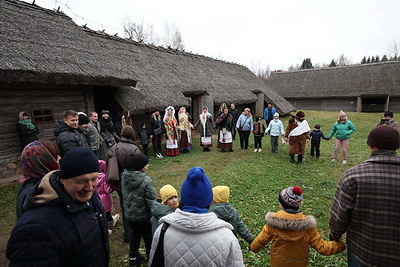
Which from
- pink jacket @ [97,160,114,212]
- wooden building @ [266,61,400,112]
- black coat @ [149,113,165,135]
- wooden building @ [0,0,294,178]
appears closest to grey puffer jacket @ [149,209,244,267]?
pink jacket @ [97,160,114,212]

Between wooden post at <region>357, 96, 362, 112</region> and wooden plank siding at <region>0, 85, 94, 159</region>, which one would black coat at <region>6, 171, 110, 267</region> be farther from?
wooden post at <region>357, 96, 362, 112</region>

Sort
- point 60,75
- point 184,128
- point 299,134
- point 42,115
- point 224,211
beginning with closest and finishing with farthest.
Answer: point 224,211 < point 60,75 < point 42,115 < point 299,134 < point 184,128

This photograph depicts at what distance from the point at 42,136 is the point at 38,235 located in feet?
23.6

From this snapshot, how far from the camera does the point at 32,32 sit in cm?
702

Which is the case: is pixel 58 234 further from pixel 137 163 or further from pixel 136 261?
pixel 136 261

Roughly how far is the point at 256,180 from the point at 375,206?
4.54 meters

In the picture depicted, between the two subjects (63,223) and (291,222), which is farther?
(291,222)

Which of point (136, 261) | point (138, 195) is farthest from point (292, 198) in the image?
point (136, 261)

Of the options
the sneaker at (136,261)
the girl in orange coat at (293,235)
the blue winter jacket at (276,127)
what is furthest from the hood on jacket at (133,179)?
the blue winter jacket at (276,127)

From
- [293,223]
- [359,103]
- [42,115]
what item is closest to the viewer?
[293,223]

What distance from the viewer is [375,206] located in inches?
74.9

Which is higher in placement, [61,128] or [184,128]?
[61,128]

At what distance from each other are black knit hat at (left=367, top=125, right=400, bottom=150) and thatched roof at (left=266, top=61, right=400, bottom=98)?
25.5 metres

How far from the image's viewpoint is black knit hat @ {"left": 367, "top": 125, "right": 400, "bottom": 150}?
6.58 ft
